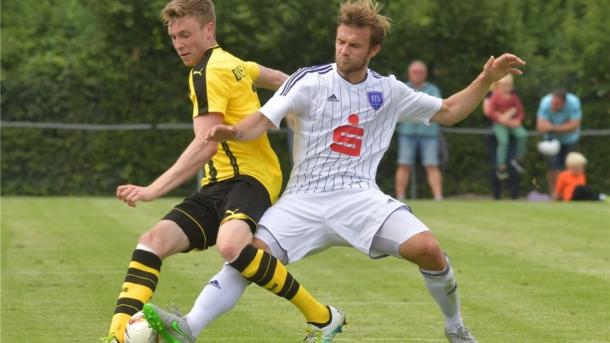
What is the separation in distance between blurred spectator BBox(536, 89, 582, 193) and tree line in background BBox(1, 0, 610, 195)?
120 cm

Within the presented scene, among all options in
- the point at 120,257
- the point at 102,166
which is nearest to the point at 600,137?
the point at 102,166

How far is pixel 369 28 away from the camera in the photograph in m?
7.82

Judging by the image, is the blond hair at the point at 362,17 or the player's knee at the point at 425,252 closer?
the player's knee at the point at 425,252

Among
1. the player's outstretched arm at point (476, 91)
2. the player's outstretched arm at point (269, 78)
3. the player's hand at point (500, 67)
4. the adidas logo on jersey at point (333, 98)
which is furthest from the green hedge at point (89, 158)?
the adidas logo on jersey at point (333, 98)

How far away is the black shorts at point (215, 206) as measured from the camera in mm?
7840

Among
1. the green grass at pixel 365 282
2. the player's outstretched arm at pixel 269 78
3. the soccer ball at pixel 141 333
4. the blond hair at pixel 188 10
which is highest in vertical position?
the blond hair at pixel 188 10

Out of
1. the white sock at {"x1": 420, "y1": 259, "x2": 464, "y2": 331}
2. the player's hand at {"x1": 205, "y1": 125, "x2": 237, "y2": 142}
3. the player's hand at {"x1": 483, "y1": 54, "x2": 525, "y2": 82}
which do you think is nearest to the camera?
the player's hand at {"x1": 205, "y1": 125, "x2": 237, "y2": 142}

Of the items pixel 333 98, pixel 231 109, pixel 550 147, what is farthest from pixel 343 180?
pixel 550 147

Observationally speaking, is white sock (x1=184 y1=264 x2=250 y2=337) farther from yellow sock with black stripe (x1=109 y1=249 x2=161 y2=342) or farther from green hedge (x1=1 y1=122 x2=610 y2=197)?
green hedge (x1=1 y1=122 x2=610 y2=197)

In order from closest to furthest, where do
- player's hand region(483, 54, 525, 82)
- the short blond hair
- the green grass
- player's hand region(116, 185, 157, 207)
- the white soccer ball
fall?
player's hand region(116, 185, 157, 207), player's hand region(483, 54, 525, 82), the green grass, the short blond hair, the white soccer ball

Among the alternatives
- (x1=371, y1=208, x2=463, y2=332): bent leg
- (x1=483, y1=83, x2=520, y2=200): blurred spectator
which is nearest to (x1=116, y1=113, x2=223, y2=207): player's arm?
(x1=371, y1=208, x2=463, y2=332): bent leg

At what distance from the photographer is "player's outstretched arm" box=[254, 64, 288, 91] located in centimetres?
855

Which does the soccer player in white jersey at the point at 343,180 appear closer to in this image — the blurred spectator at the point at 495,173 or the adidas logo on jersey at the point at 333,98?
the adidas logo on jersey at the point at 333,98

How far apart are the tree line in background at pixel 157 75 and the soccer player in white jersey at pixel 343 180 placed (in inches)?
561
